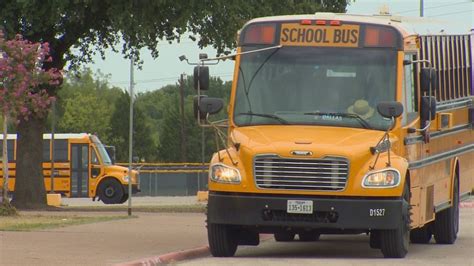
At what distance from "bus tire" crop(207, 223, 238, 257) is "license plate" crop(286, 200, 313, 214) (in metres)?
1.03

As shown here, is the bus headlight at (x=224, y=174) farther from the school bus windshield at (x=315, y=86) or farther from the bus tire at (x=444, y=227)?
the bus tire at (x=444, y=227)

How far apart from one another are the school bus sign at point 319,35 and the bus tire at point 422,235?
4994 mm

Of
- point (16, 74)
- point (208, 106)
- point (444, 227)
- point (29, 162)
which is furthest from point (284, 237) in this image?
point (29, 162)

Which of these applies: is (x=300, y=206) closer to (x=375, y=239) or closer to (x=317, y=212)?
(x=317, y=212)

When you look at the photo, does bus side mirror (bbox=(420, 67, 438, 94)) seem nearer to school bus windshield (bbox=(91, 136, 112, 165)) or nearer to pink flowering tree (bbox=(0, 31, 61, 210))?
pink flowering tree (bbox=(0, 31, 61, 210))

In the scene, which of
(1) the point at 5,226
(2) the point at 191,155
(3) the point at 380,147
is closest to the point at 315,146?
(3) the point at 380,147

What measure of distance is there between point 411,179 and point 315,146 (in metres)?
1.89

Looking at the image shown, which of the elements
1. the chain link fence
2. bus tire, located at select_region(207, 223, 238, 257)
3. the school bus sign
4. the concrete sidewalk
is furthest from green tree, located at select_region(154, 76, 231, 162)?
bus tire, located at select_region(207, 223, 238, 257)

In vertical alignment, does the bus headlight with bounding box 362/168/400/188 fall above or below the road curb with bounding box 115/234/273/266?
above

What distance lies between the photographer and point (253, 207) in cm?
1673

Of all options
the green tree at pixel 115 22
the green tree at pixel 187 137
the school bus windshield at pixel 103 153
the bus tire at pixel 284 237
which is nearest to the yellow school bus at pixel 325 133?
the bus tire at pixel 284 237

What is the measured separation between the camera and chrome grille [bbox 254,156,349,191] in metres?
16.6

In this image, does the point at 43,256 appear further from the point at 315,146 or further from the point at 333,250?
the point at 333,250

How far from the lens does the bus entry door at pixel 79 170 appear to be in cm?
5362
